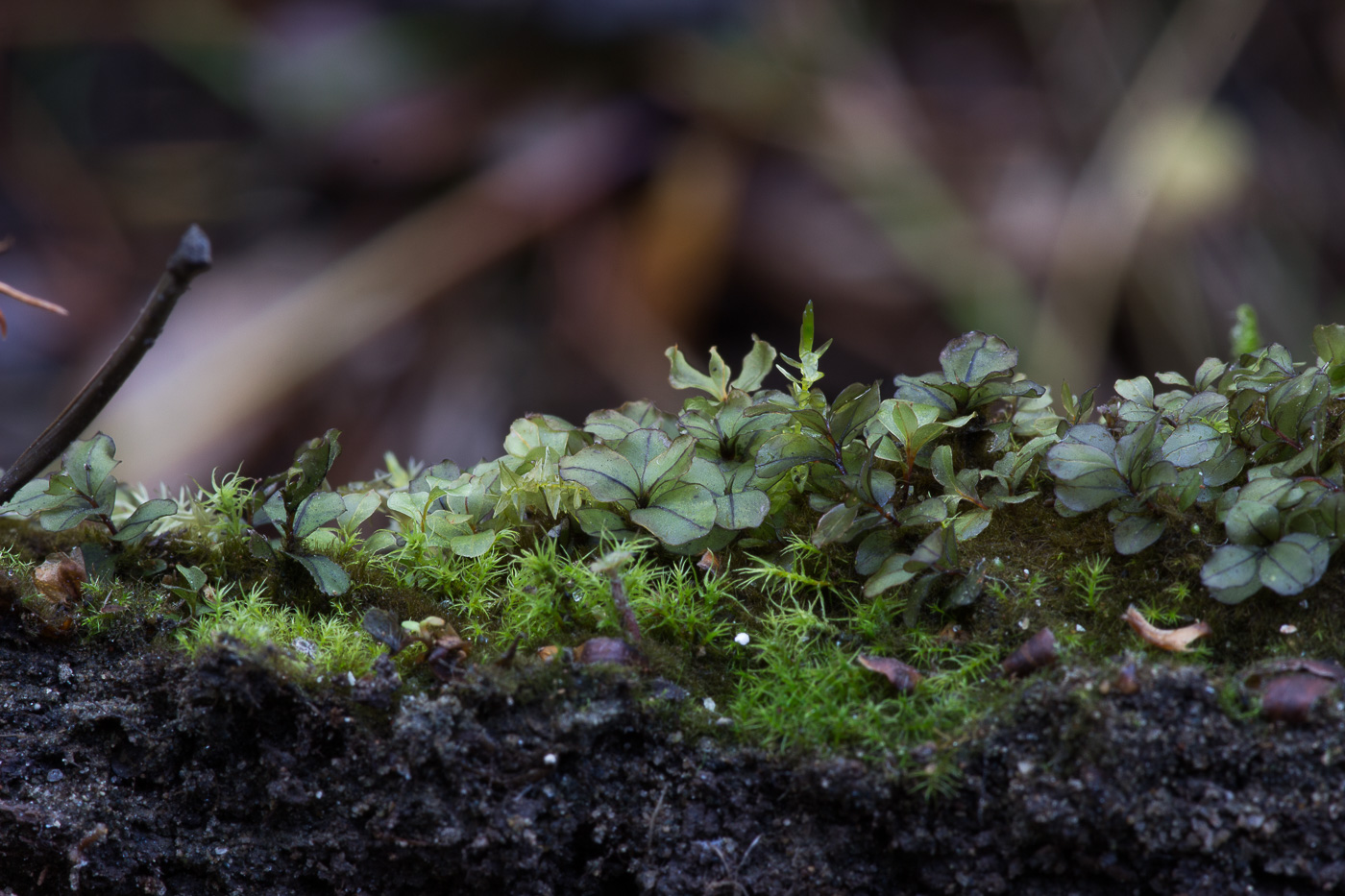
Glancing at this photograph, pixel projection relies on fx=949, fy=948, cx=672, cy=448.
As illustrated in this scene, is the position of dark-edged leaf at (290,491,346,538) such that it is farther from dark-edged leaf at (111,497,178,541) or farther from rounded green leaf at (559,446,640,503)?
rounded green leaf at (559,446,640,503)

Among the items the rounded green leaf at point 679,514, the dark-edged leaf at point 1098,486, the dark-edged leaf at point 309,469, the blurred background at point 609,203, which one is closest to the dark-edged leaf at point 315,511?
the dark-edged leaf at point 309,469

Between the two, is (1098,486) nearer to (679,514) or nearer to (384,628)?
(679,514)

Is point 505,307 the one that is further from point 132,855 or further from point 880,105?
point 132,855

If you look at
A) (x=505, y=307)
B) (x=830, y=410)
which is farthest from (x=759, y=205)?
(x=830, y=410)

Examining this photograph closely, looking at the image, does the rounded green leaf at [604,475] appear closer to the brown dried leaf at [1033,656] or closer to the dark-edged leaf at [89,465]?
the brown dried leaf at [1033,656]

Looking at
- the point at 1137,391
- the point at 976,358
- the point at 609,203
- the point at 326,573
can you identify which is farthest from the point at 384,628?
the point at 609,203
